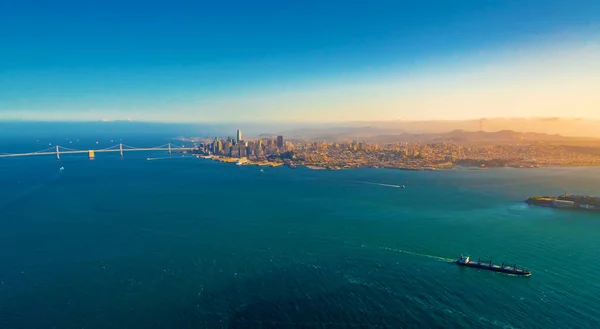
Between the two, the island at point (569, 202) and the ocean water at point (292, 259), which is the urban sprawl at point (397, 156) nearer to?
the ocean water at point (292, 259)

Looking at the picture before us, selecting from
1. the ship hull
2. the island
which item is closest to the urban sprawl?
the island

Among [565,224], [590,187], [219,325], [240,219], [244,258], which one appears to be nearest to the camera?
[219,325]

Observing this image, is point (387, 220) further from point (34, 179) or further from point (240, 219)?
point (34, 179)

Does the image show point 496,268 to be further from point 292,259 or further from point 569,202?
point 569,202

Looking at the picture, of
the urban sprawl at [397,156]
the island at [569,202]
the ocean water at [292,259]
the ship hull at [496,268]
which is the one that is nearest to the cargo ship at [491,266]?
the ship hull at [496,268]

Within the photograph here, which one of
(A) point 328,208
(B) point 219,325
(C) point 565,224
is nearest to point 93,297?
(B) point 219,325

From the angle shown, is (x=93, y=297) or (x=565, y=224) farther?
(x=565, y=224)
